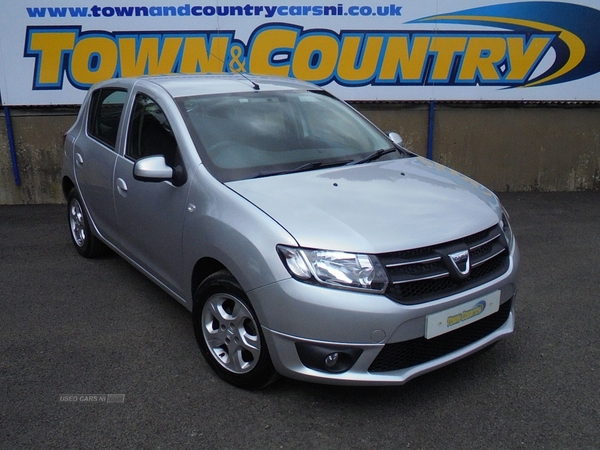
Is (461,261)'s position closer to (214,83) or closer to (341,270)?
(341,270)

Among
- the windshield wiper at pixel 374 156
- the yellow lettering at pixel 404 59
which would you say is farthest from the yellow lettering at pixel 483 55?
the windshield wiper at pixel 374 156

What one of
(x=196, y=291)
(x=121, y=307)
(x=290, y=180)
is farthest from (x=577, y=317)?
(x=121, y=307)

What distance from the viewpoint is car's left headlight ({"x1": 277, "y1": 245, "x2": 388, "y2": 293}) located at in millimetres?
2807

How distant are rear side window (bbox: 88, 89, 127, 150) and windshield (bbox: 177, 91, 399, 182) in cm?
88

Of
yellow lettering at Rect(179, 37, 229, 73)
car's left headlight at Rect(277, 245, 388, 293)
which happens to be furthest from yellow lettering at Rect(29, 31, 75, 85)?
car's left headlight at Rect(277, 245, 388, 293)

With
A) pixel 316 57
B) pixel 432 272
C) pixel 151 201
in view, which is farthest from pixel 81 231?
pixel 432 272

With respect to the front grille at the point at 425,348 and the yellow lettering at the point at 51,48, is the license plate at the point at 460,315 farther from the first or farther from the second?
the yellow lettering at the point at 51,48

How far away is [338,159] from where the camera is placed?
389 centimetres

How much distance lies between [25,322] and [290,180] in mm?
2247

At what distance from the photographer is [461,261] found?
118 inches

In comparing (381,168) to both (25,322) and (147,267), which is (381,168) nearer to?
(147,267)

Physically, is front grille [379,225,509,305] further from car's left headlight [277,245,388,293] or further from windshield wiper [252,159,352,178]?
windshield wiper [252,159,352,178]

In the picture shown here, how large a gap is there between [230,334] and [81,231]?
9.31 ft

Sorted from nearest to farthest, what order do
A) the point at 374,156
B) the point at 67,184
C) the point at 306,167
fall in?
the point at 306,167, the point at 374,156, the point at 67,184
